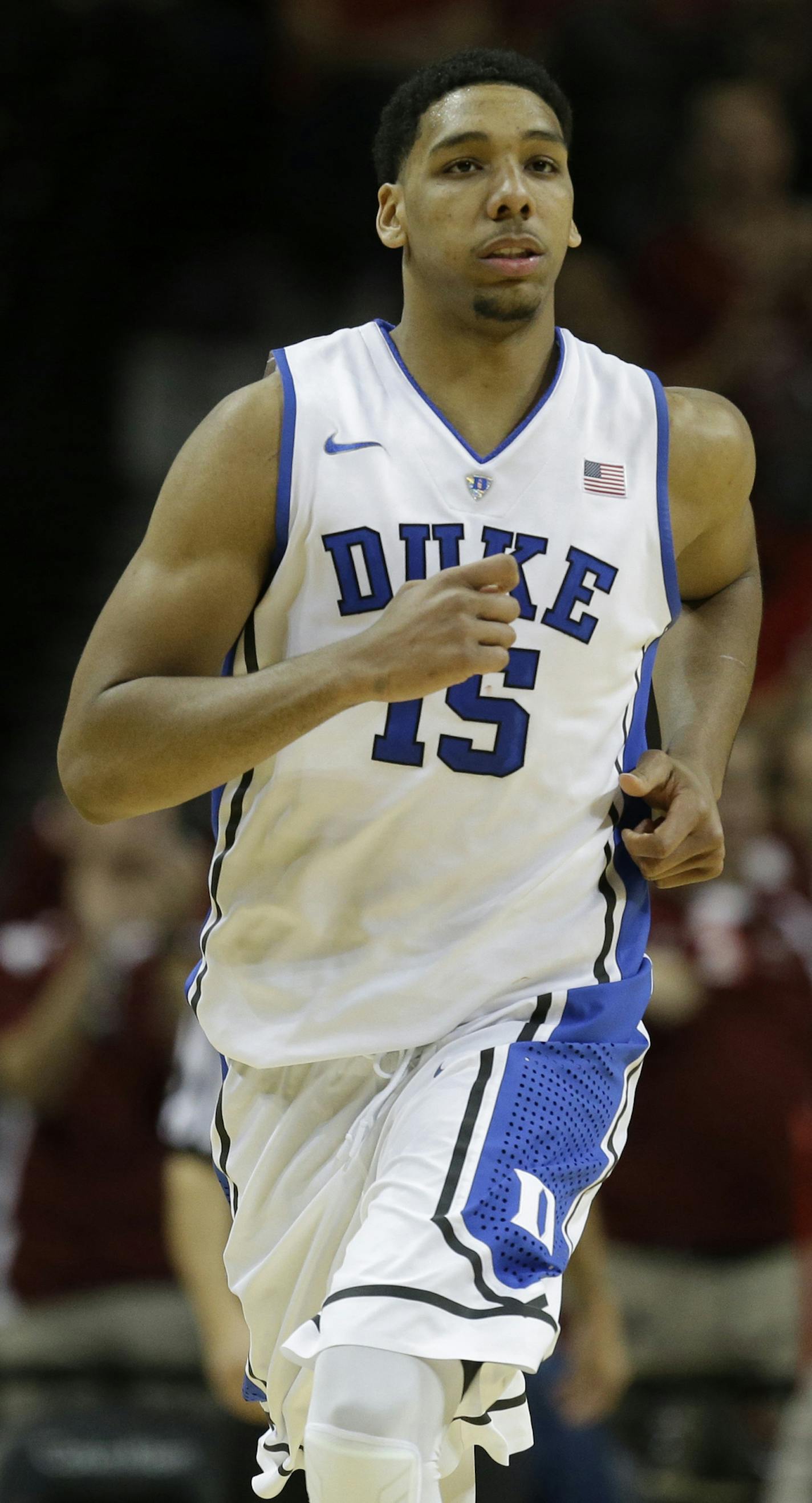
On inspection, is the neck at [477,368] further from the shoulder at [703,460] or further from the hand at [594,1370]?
the hand at [594,1370]

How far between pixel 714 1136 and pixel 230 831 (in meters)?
3.88

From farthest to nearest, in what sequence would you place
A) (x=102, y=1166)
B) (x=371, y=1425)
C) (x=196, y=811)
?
(x=196, y=811) → (x=102, y=1166) → (x=371, y=1425)

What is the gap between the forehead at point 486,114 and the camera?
375 centimetres

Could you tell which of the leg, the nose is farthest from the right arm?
the leg

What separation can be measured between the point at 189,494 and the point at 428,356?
61 cm

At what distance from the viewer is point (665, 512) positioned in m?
3.90

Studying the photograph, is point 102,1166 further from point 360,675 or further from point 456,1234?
point 360,675

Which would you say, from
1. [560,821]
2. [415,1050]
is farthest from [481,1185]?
[560,821]

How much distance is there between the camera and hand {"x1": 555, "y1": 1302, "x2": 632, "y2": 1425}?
637 centimetres

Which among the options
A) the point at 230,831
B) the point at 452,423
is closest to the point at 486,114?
the point at 452,423

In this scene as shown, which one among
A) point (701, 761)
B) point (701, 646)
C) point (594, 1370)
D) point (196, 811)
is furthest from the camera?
point (196, 811)

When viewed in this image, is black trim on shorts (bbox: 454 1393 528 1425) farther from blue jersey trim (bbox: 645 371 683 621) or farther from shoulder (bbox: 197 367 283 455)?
shoulder (bbox: 197 367 283 455)

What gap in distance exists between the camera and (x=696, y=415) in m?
4.03

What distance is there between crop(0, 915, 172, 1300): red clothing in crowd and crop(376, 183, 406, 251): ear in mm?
3742
